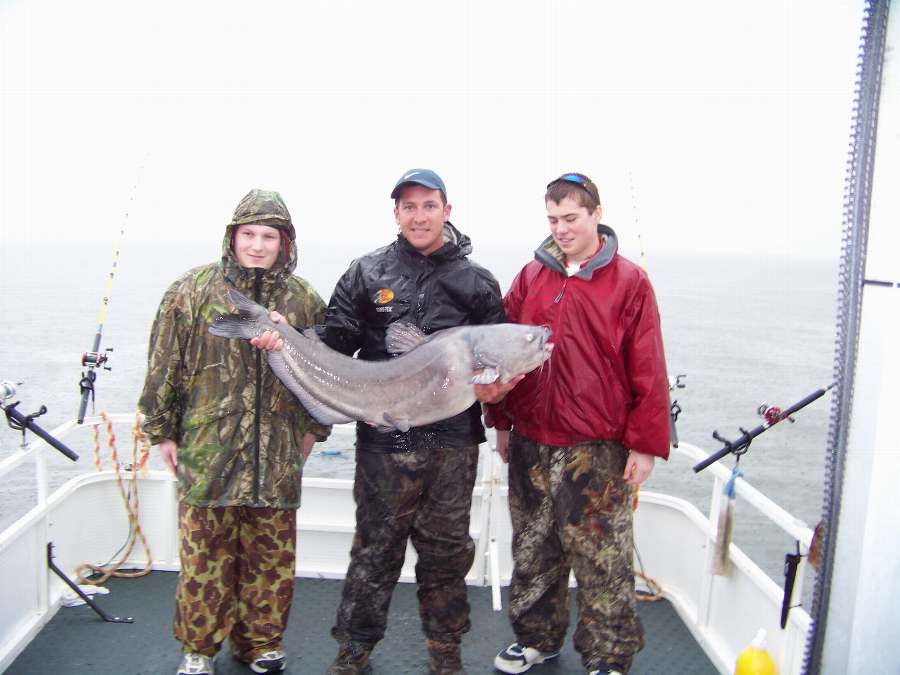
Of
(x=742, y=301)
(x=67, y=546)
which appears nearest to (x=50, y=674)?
(x=67, y=546)

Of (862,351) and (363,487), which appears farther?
(363,487)

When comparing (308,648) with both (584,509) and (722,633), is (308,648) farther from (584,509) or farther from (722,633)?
(722,633)

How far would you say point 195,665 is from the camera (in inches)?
138

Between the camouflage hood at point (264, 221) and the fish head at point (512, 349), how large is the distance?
3.39 ft

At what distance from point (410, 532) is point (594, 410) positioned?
1.05 meters

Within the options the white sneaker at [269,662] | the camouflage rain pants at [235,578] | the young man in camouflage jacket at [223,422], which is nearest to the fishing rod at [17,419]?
the young man in camouflage jacket at [223,422]

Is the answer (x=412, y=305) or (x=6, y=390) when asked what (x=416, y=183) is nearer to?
(x=412, y=305)

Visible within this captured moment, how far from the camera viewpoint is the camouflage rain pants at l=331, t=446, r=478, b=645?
3.39 m

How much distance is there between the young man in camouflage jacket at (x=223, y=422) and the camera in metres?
3.38

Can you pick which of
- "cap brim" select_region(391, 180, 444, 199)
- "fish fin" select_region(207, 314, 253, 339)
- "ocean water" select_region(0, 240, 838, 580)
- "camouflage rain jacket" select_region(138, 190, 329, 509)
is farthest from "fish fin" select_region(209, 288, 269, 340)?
"ocean water" select_region(0, 240, 838, 580)

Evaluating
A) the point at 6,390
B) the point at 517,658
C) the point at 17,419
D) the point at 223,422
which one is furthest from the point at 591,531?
the point at 6,390

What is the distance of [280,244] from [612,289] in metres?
1.57

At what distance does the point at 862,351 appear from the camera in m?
2.06

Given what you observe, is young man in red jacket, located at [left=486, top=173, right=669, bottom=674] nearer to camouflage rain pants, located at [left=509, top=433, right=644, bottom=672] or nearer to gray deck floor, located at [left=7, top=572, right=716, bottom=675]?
camouflage rain pants, located at [left=509, top=433, right=644, bottom=672]
